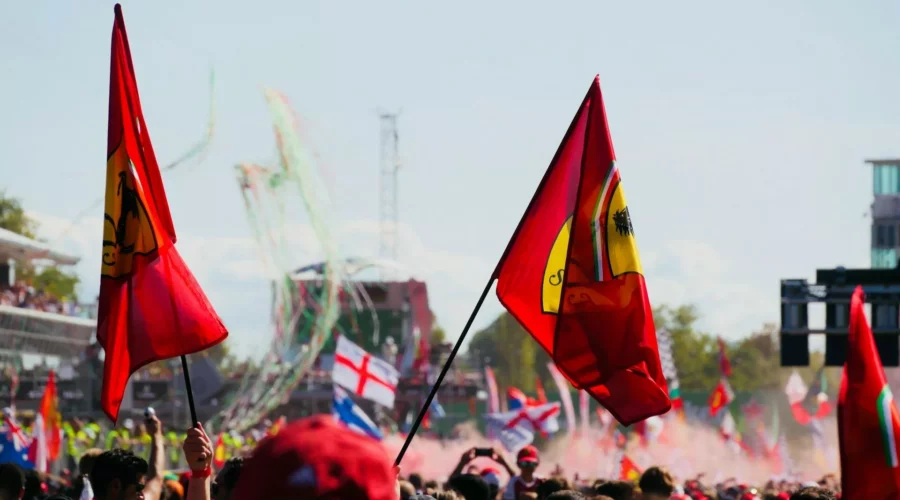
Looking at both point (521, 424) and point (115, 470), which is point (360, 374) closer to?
point (521, 424)

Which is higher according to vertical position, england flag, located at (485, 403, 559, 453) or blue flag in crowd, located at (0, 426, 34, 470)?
england flag, located at (485, 403, 559, 453)

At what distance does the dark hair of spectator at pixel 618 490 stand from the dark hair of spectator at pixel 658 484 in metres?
0.21

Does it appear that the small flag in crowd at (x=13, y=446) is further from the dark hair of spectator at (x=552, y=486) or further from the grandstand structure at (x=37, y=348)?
the grandstand structure at (x=37, y=348)

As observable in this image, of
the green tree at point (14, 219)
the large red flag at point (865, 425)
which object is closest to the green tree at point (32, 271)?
the green tree at point (14, 219)

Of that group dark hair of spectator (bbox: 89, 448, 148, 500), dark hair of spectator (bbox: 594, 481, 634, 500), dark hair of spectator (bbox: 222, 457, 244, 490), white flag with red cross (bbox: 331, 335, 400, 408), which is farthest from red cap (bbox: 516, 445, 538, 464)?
white flag with red cross (bbox: 331, 335, 400, 408)

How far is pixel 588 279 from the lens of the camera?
25.5 ft

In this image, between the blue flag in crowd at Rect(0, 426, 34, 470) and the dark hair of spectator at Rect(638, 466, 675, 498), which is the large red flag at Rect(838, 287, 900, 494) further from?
the blue flag in crowd at Rect(0, 426, 34, 470)

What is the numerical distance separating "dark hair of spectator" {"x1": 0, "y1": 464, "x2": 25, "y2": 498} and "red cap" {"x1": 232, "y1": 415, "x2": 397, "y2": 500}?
19.8 ft

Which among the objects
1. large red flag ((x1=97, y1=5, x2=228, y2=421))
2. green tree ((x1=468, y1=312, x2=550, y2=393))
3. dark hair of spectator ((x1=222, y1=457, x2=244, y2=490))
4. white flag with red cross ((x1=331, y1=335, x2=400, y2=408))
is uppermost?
large red flag ((x1=97, y1=5, x2=228, y2=421))

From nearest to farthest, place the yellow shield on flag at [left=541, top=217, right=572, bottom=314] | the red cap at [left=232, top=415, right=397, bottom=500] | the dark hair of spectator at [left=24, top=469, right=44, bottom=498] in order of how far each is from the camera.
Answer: the red cap at [left=232, top=415, right=397, bottom=500] < the yellow shield on flag at [left=541, top=217, right=572, bottom=314] < the dark hair of spectator at [left=24, top=469, right=44, bottom=498]

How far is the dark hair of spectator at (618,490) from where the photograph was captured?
29.5ft

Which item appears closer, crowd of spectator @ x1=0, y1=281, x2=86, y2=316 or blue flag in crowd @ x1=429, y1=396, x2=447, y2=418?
blue flag in crowd @ x1=429, y1=396, x2=447, y2=418

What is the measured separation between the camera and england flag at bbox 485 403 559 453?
96.7 feet

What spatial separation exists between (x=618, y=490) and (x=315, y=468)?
19.9 feet
